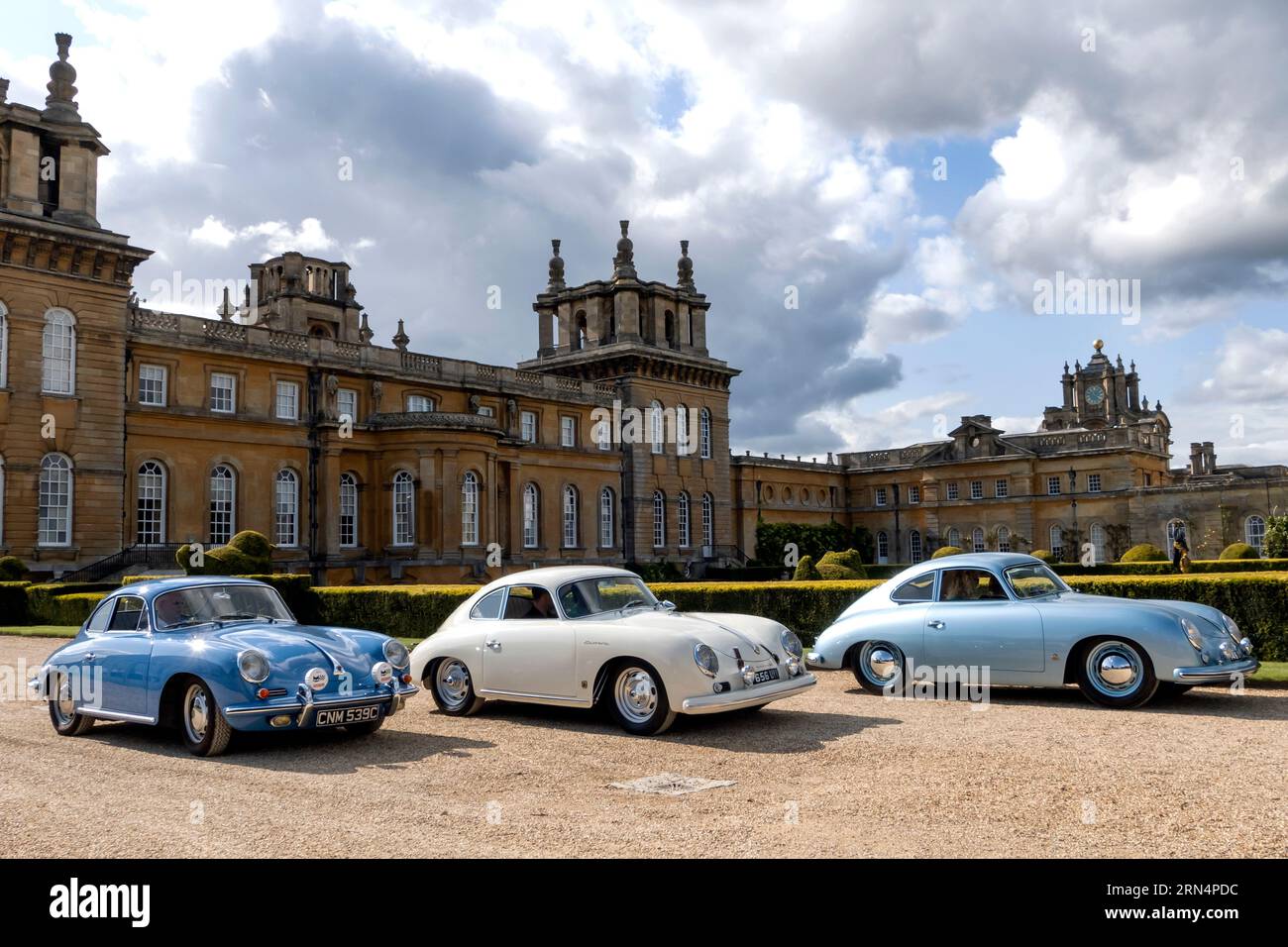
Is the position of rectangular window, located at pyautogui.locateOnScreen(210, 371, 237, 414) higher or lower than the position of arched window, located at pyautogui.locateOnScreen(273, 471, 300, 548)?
higher

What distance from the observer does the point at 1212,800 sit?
249 inches

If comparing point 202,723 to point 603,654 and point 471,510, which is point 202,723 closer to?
point 603,654

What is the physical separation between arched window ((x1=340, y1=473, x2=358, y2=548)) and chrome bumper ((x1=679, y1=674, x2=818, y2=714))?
28.2 metres

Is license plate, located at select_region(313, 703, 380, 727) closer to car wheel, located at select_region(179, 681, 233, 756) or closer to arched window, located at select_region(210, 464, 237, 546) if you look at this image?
car wheel, located at select_region(179, 681, 233, 756)

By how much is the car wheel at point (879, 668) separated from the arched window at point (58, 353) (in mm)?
24494

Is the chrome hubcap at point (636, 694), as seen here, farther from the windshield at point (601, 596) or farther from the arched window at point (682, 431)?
the arched window at point (682, 431)

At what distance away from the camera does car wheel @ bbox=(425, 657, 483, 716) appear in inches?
409

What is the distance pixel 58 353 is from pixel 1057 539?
51917 mm

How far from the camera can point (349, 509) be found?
35781 mm

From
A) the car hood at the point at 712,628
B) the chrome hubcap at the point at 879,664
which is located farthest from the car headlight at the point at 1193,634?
the car hood at the point at 712,628

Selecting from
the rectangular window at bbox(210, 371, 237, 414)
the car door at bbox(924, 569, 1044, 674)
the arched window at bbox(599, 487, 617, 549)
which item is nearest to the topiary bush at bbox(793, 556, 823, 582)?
the arched window at bbox(599, 487, 617, 549)
